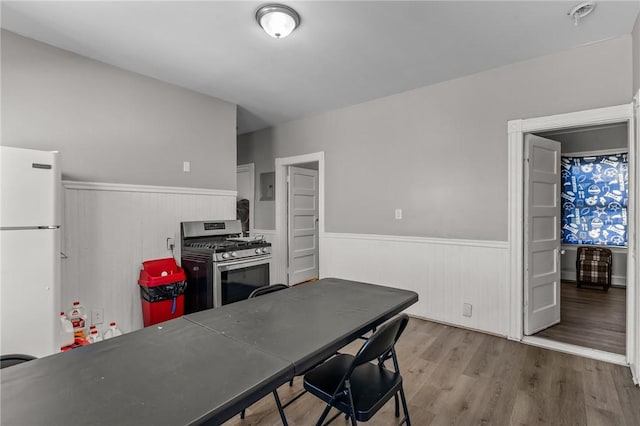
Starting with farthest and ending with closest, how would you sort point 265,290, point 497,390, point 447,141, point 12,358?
point 447,141
point 497,390
point 265,290
point 12,358

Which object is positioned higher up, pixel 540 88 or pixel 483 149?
pixel 540 88

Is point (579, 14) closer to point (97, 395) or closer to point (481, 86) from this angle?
point (481, 86)

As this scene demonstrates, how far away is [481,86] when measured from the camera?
125 inches

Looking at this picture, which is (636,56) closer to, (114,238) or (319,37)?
(319,37)

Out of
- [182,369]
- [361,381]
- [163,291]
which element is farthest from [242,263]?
[182,369]

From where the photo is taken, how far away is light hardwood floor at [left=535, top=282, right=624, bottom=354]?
292 cm

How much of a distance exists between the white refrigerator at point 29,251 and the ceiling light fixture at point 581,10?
3.79 m

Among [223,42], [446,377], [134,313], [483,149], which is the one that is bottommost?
[446,377]

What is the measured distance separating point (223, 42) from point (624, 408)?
3838mm

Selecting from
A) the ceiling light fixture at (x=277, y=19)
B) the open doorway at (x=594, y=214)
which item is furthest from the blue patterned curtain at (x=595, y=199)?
the ceiling light fixture at (x=277, y=19)

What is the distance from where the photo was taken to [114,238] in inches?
116

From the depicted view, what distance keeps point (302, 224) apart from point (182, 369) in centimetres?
430

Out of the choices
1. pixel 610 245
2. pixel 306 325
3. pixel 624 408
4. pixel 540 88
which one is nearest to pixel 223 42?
pixel 306 325

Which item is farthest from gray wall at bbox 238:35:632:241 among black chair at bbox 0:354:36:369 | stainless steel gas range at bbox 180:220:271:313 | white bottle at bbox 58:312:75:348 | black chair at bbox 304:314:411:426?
black chair at bbox 0:354:36:369
